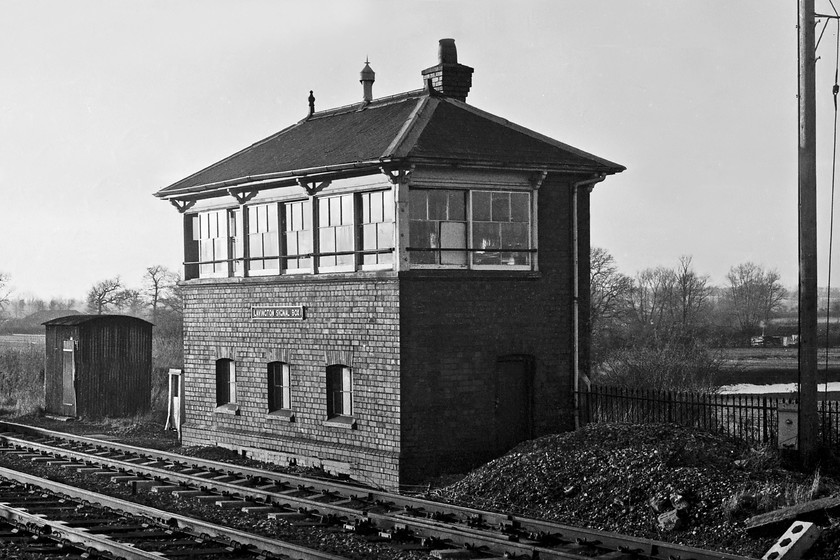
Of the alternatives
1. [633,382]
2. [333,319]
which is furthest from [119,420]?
[633,382]

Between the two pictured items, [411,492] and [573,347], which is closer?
[411,492]

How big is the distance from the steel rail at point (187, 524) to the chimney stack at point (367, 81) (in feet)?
33.7

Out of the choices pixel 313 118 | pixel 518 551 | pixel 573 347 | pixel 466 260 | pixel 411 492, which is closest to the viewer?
pixel 518 551

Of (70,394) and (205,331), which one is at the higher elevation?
(205,331)

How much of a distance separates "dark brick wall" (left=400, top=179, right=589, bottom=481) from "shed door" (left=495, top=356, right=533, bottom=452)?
141mm

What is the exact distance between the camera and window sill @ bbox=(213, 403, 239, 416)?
20656mm

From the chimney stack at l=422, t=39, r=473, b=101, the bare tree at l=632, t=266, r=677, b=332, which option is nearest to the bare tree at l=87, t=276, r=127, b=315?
the bare tree at l=632, t=266, r=677, b=332

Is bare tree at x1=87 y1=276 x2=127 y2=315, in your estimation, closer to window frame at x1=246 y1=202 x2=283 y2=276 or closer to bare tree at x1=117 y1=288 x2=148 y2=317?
bare tree at x1=117 y1=288 x2=148 y2=317

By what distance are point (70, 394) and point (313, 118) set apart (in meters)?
12.1

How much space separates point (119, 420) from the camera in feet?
91.3

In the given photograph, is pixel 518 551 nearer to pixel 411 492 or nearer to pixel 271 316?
pixel 411 492

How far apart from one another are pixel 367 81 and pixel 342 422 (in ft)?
26.2

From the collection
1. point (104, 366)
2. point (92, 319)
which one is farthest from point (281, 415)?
point (92, 319)

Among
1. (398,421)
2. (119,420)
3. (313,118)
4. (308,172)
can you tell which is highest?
(313,118)
